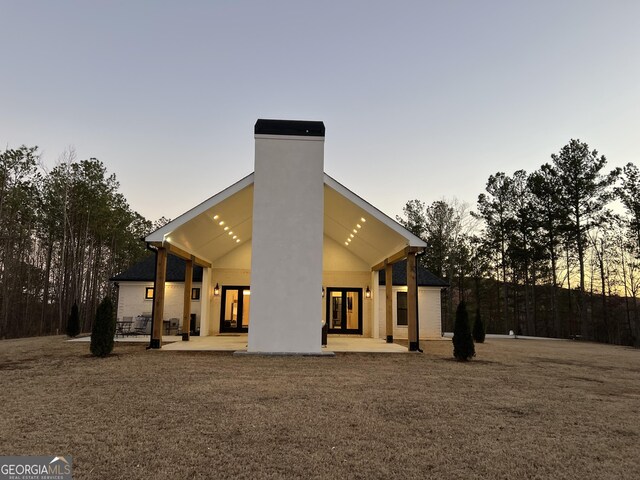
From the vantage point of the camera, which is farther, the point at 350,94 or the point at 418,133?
the point at 418,133

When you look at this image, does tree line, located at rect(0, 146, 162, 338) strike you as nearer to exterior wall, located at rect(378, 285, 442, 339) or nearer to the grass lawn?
exterior wall, located at rect(378, 285, 442, 339)

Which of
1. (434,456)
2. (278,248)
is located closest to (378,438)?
(434,456)

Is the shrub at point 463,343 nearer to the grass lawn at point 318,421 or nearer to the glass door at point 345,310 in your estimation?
the grass lawn at point 318,421

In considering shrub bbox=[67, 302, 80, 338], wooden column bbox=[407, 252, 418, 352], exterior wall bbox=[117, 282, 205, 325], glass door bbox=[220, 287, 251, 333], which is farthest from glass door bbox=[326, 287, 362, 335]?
shrub bbox=[67, 302, 80, 338]

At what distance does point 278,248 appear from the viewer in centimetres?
1041

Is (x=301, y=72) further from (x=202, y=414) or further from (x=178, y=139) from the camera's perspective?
(x=202, y=414)

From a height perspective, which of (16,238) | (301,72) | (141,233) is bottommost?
(16,238)

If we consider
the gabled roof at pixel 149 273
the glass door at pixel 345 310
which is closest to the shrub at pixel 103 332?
the gabled roof at pixel 149 273

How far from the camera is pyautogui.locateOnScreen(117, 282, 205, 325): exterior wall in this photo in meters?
17.6

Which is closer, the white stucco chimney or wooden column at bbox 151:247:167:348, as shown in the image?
the white stucco chimney

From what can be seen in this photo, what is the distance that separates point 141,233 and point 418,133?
95.8 feet

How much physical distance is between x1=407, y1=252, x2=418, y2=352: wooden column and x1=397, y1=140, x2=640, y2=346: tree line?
9773 millimetres

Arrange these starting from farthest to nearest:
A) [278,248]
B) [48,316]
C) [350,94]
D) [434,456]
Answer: [48,316]
[350,94]
[278,248]
[434,456]

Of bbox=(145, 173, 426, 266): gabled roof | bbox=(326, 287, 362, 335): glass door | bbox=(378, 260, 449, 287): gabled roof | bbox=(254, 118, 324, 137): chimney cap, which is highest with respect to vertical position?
bbox=(254, 118, 324, 137): chimney cap
